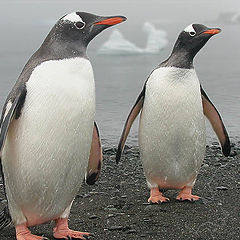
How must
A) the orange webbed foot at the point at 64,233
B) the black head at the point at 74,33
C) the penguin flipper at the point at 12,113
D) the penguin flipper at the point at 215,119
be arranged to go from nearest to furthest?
1. the penguin flipper at the point at 12,113
2. the black head at the point at 74,33
3. the orange webbed foot at the point at 64,233
4. the penguin flipper at the point at 215,119

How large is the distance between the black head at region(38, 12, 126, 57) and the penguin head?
3.29 ft

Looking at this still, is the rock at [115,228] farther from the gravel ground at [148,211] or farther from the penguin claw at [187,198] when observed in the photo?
the penguin claw at [187,198]

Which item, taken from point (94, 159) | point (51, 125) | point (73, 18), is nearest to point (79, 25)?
point (73, 18)

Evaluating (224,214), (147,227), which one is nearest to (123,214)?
(147,227)

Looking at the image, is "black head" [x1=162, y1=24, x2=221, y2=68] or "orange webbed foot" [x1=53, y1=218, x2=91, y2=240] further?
"black head" [x1=162, y1=24, x2=221, y2=68]

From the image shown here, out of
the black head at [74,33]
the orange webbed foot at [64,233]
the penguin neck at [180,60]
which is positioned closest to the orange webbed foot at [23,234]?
the orange webbed foot at [64,233]

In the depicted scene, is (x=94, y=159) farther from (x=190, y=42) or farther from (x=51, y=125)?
(x=190, y=42)

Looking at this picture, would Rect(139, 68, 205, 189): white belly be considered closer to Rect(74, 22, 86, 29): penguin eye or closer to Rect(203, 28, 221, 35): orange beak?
Rect(203, 28, 221, 35): orange beak

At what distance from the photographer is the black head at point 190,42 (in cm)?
373

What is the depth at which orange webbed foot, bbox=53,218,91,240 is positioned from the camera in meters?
2.95

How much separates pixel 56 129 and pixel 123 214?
1.06 meters

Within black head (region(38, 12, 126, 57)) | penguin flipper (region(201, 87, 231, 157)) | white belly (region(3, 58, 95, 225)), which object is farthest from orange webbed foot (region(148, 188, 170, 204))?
black head (region(38, 12, 126, 57))

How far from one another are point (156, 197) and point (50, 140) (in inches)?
53.3

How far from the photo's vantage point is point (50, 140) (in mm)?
2729
